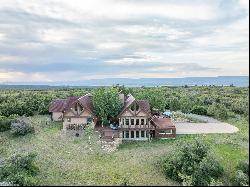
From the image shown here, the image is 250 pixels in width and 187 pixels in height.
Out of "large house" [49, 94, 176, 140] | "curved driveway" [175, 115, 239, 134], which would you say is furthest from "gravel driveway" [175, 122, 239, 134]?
"large house" [49, 94, 176, 140]

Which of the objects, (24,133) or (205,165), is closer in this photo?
(205,165)

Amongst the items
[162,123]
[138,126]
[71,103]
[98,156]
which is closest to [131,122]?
[138,126]

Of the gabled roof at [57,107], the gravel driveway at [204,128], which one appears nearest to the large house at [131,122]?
the gravel driveway at [204,128]

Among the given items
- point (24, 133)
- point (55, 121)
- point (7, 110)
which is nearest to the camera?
point (24, 133)

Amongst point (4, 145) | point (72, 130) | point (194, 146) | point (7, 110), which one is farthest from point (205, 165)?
point (7, 110)

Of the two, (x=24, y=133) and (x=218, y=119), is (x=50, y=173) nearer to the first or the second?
(x=24, y=133)

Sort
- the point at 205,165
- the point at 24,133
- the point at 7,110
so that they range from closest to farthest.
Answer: the point at 205,165, the point at 24,133, the point at 7,110

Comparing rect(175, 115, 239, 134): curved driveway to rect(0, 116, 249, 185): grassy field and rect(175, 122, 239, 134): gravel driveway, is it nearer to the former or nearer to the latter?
rect(175, 122, 239, 134): gravel driveway
